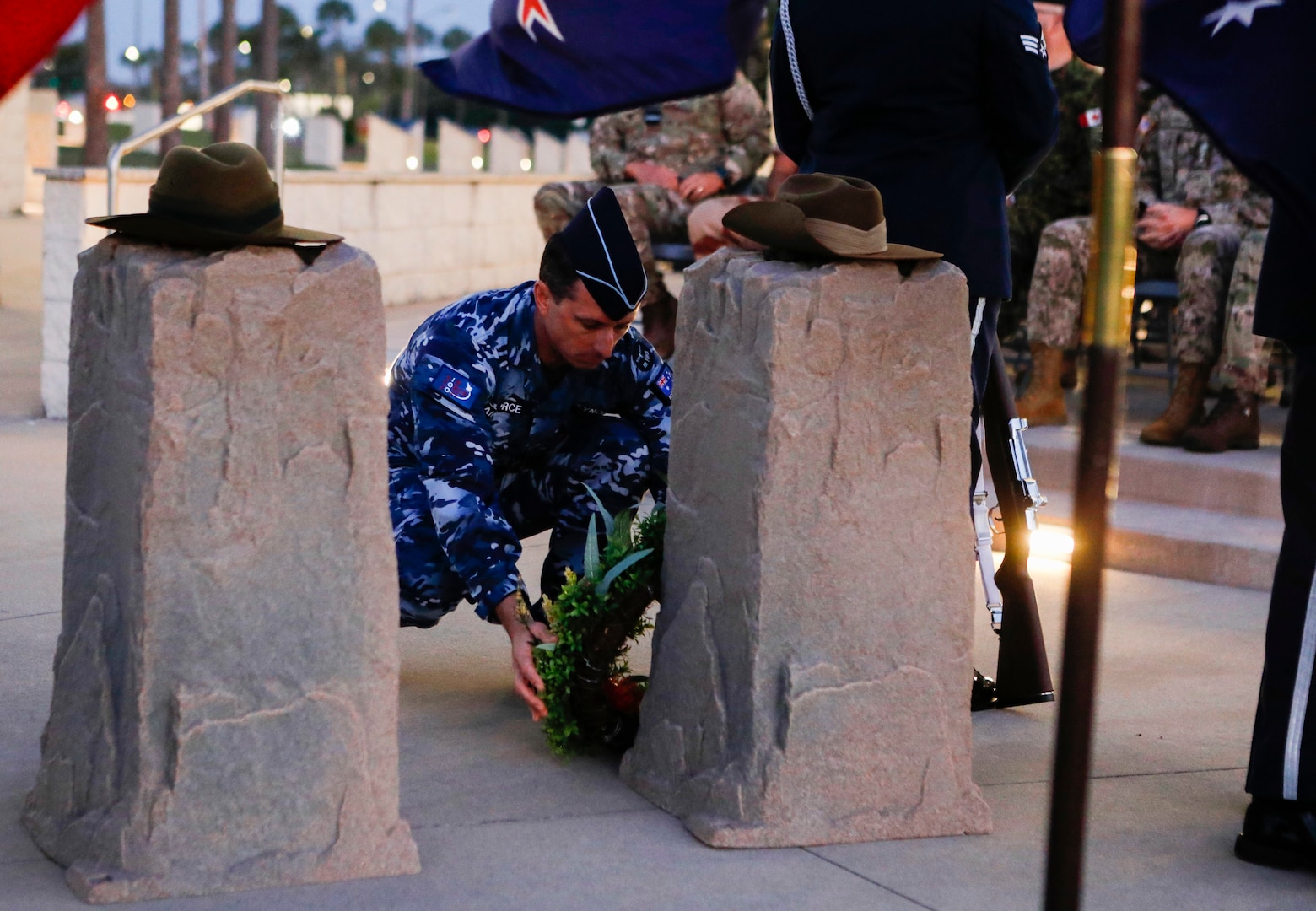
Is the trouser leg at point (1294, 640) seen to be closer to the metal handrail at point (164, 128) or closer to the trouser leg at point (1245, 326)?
the trouser leg at point (1245, 326)

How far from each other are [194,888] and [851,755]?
1.18 m

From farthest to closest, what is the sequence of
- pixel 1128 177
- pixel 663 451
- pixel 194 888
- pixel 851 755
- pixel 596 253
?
pixel 663 451
pixel 596 253
pixel 851 755
pixel 194 888
pixel 1128 177

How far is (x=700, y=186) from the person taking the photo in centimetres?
793

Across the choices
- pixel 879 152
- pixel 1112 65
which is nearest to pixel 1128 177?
pixel 1112 65

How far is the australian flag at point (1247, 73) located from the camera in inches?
109

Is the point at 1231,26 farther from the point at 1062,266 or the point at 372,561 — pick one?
the point at 1062,266

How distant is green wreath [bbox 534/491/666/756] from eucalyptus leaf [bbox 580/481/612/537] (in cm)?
3

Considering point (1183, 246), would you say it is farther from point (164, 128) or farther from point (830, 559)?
point (164, 128)

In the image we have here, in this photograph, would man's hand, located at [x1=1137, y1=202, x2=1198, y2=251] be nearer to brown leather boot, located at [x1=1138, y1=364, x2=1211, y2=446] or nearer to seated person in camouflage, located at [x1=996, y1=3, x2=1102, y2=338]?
brown leather boot, located at [x1=1138, y1=364, x2=1211, y2=446]

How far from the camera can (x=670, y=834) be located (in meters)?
3.11

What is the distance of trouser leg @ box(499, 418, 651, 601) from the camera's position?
158 inches

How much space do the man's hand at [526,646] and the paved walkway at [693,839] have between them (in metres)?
0.18

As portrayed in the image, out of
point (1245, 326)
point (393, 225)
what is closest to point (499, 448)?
point (1245, 326)

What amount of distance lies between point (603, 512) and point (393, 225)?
1017cm
